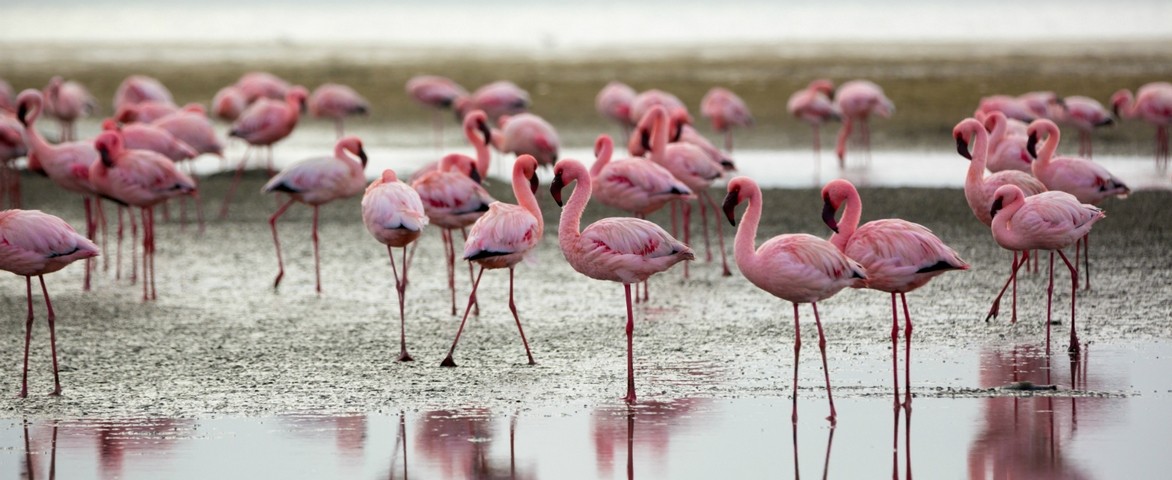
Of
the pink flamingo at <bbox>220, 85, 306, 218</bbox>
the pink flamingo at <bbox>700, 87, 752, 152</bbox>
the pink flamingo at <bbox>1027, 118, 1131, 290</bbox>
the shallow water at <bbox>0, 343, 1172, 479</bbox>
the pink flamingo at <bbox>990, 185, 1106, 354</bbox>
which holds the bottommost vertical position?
the shallow water at <bbox>0, 343, 1172, 479</bbox>

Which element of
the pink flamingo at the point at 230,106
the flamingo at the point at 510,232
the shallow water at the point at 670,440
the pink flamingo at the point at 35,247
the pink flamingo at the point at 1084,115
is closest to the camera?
the shallow water at the point at 670,440

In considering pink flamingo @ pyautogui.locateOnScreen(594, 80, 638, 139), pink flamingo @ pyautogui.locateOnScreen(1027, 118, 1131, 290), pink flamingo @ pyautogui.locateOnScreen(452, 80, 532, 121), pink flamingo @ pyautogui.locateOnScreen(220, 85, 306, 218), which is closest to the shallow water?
pink flamingo @ pyautogui.locateOnScreen(1027, 118, 1131, 290)

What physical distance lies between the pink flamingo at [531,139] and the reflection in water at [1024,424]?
6728mm

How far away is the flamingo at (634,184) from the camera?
10250 mm

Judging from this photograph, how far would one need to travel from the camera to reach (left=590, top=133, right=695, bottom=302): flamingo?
1025 centimetres

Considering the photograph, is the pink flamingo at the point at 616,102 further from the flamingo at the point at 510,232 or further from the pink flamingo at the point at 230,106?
the flamingo at the point at 510,232

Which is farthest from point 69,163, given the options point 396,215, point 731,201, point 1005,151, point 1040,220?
point 1040,220

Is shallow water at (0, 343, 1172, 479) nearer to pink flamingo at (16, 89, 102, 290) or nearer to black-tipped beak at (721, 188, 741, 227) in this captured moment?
black-tipped beak at (721, 188, 741, 227)

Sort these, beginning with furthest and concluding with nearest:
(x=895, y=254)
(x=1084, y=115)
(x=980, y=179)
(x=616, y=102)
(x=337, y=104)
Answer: (x=337, y=104), (x=616, y=102), (x=1084, y=115), (x=980, y=179), (x=895, y=254)

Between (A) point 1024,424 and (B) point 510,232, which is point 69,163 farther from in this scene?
(A) point 1024,424

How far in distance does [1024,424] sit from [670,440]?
1607 millimetres

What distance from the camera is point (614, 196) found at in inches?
410

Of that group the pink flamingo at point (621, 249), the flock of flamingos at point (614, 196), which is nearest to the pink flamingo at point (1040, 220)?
the flock of flamingos at point (614, 196)

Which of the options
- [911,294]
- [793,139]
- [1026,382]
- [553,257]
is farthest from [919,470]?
[793,139]
